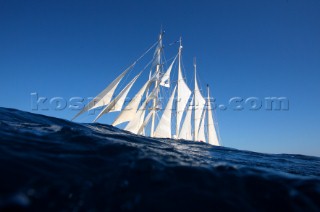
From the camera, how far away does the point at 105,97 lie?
2883 centimetres

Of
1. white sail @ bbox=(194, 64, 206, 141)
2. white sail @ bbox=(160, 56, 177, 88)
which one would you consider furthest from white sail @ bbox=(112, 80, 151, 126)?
white sail @ bbox=(194, 64, 206, 141)

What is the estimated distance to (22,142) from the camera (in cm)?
397

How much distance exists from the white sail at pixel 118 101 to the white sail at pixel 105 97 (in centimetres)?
168

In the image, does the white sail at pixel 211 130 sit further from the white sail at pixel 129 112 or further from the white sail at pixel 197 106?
the white sail at pixel 129 112

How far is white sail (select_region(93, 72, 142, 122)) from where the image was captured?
31188 millimetres

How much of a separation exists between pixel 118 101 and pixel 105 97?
15.5ft

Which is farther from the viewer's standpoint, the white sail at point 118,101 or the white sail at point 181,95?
the white sail at point 181,95

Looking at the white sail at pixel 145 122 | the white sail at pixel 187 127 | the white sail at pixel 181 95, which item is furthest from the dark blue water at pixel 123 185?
the white sail at pixel 187 127

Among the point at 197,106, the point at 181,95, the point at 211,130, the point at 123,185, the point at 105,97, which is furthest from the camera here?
the point at 211,130

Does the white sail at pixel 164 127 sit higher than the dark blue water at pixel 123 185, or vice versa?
the white sail at pixel 164 127

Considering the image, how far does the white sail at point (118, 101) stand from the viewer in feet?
102

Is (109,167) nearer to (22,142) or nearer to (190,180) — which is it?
(190,180)

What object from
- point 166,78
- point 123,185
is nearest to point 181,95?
point 166,78

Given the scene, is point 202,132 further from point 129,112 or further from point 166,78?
point 129,112
